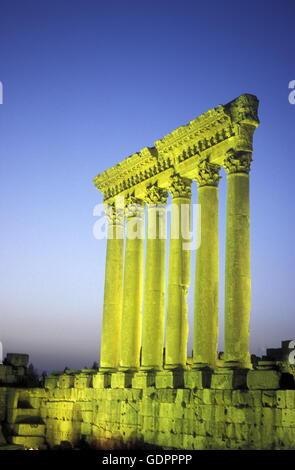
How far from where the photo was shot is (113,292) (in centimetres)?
3328

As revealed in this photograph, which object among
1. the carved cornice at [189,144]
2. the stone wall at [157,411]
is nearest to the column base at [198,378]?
the stone wall at [157,411]

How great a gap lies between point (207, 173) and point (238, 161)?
2328 mm

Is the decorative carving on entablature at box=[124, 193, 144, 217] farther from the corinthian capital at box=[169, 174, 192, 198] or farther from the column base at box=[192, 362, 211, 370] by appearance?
the column base at box=[192, 362, 211, 370]

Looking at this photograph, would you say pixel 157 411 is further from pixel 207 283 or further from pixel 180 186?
pixel 180 186

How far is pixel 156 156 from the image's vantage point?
30.7 meters

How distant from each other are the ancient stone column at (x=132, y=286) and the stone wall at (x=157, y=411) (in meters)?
1.23

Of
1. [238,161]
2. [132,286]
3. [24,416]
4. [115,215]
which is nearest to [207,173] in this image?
[238,161]

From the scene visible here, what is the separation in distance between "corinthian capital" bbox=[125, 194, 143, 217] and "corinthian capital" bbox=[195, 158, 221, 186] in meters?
6.23

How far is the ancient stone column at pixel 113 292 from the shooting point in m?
32.5

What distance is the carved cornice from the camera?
24.8 metres

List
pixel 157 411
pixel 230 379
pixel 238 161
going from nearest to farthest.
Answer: pixel 230 379, pixel 238 161, pixel 157 411

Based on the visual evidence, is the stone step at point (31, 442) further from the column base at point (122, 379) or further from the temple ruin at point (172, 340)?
the column base at point (122, 379)

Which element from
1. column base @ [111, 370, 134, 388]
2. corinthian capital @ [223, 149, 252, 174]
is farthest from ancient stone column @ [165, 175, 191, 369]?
corinthian capital @ [223, 149, 252, 174]

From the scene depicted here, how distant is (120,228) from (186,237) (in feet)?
21.7
